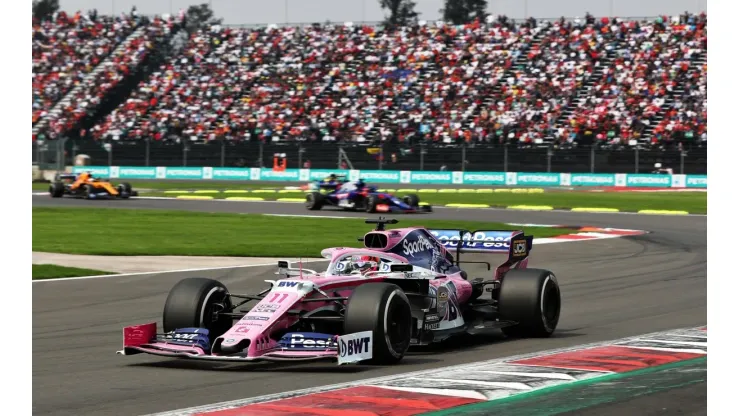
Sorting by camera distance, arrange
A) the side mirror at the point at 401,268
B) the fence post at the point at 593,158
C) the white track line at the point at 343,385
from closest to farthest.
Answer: the white track line at the point at 343,385, the side mirror at the point at 401,268, the fence post at the point at 593,158

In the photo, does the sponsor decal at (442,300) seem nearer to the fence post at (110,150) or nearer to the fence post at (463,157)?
the fence post at (463,157)

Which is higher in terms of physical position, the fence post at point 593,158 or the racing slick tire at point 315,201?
the fence post at point 593,158

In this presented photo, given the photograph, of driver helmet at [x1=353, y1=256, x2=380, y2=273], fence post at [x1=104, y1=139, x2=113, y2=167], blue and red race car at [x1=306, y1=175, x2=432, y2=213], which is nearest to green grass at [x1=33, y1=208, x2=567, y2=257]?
blue and red race car at [x1=306, y1=175, x2=432, y2=213]

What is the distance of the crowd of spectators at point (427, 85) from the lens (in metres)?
56.3

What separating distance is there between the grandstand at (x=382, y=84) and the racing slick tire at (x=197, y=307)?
143 feet

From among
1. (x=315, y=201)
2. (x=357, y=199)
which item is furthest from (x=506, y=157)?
(x=315, y=201)

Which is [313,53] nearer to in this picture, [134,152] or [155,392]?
[134,152]

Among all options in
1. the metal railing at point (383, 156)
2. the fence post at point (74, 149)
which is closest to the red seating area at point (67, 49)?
the fence post at point (74, 149)

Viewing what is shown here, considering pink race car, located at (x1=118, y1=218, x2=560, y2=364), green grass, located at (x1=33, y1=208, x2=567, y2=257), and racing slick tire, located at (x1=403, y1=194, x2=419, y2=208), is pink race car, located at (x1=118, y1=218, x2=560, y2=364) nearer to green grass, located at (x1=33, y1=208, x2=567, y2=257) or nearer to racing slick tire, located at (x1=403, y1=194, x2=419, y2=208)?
green grass, located at (x1=33, y1=208, x2=567, y2=257)

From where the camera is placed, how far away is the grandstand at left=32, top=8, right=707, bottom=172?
5634cm

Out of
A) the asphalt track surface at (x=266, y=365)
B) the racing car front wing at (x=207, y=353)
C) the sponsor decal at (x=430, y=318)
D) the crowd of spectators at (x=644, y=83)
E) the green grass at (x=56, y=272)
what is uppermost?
the crowd of spectators at (x=644, y=83)

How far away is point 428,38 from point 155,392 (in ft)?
193

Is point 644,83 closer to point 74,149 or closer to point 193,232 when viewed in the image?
point 74,149

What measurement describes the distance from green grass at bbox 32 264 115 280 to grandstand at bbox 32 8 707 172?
37655mm
